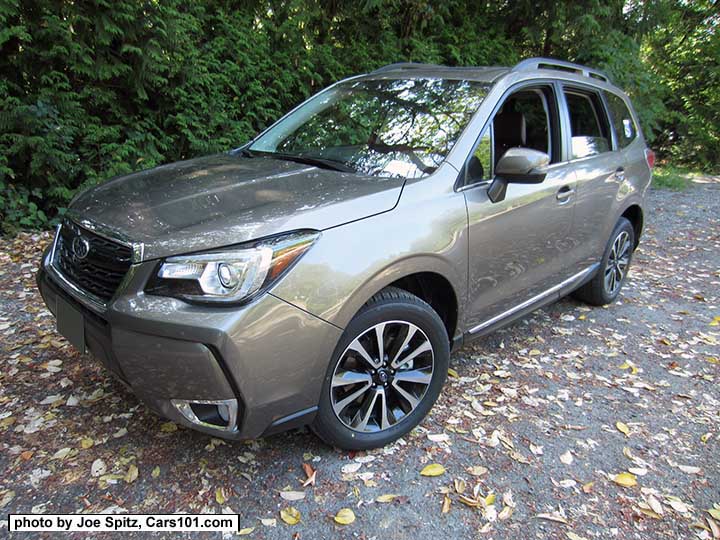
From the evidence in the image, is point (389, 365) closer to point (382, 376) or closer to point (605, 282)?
point (382, 376)

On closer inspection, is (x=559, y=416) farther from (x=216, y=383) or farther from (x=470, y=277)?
(x=216, y=383)

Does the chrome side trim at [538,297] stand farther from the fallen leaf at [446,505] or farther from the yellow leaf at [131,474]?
the yellow leaf at [131,474]

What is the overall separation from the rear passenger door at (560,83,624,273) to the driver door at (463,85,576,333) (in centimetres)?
12

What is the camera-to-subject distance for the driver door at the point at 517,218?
9.17ft

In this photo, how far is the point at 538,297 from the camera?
3430mm

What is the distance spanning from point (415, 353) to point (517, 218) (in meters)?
1.01

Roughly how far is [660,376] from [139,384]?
3.08 meters

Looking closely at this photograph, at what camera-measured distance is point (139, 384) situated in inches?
82.4

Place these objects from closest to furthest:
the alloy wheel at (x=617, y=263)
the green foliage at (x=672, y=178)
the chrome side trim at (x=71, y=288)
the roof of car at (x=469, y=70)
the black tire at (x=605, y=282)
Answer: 1. the chrome side trim at (x=71, y=288)
2. the roof of car at (x=469, y=70)
3. the black tire at (x=605, y=282)
4. the alloy wheel at (x=617, y=263)
5. the green foliage at (x=672, y=178)

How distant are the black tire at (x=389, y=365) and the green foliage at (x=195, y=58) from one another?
4.30 meters

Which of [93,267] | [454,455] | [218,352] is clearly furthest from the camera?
[454,455]

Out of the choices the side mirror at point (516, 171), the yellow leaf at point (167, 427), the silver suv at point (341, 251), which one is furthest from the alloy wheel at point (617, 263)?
the yellow leaf at point (167, 427)

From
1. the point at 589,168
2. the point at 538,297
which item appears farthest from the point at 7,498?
the point at 589,168

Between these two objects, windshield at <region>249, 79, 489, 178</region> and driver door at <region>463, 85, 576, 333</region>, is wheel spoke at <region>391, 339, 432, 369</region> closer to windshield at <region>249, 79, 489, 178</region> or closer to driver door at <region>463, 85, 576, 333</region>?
driver door at <region>463, 85, 576, 333</region>
